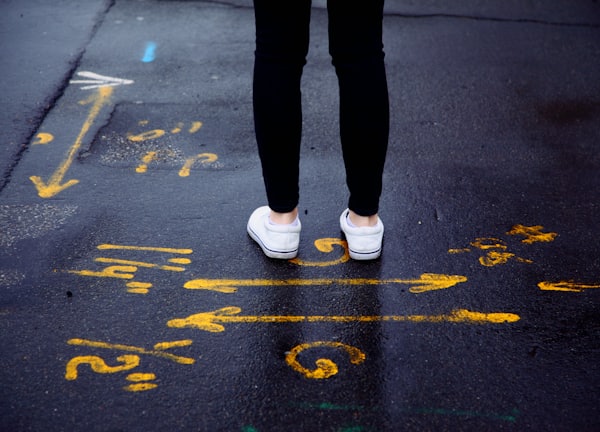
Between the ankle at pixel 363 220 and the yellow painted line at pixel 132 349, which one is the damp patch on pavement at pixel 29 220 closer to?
the yellow painted line at pixel 132 349

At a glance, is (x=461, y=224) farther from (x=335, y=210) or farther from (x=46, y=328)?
(x=46, y=328)

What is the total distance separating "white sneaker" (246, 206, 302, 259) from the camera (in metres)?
2.59

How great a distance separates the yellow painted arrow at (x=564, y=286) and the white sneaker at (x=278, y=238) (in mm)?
954

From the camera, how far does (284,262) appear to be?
2648 mm

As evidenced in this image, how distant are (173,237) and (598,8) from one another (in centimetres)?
443

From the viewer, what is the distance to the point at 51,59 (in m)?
4.27

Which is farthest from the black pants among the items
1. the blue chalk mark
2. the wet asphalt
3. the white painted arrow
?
the blue chalk mark

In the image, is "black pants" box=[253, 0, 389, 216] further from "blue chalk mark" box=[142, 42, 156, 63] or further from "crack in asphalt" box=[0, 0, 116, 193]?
"blue chalk mark" box=[142, 42, 156, 63]

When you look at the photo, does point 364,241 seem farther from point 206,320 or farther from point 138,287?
point 138,287

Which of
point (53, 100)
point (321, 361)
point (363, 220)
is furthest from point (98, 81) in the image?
point (321, 361)

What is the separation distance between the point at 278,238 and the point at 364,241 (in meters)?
0.33

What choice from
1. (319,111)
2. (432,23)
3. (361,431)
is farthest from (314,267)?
(432,23)

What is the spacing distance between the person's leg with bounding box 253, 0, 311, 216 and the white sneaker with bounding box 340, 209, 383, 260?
24 centimetres

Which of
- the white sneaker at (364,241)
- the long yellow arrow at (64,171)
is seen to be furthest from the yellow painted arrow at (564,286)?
the long yellow arrow at (64,171)
